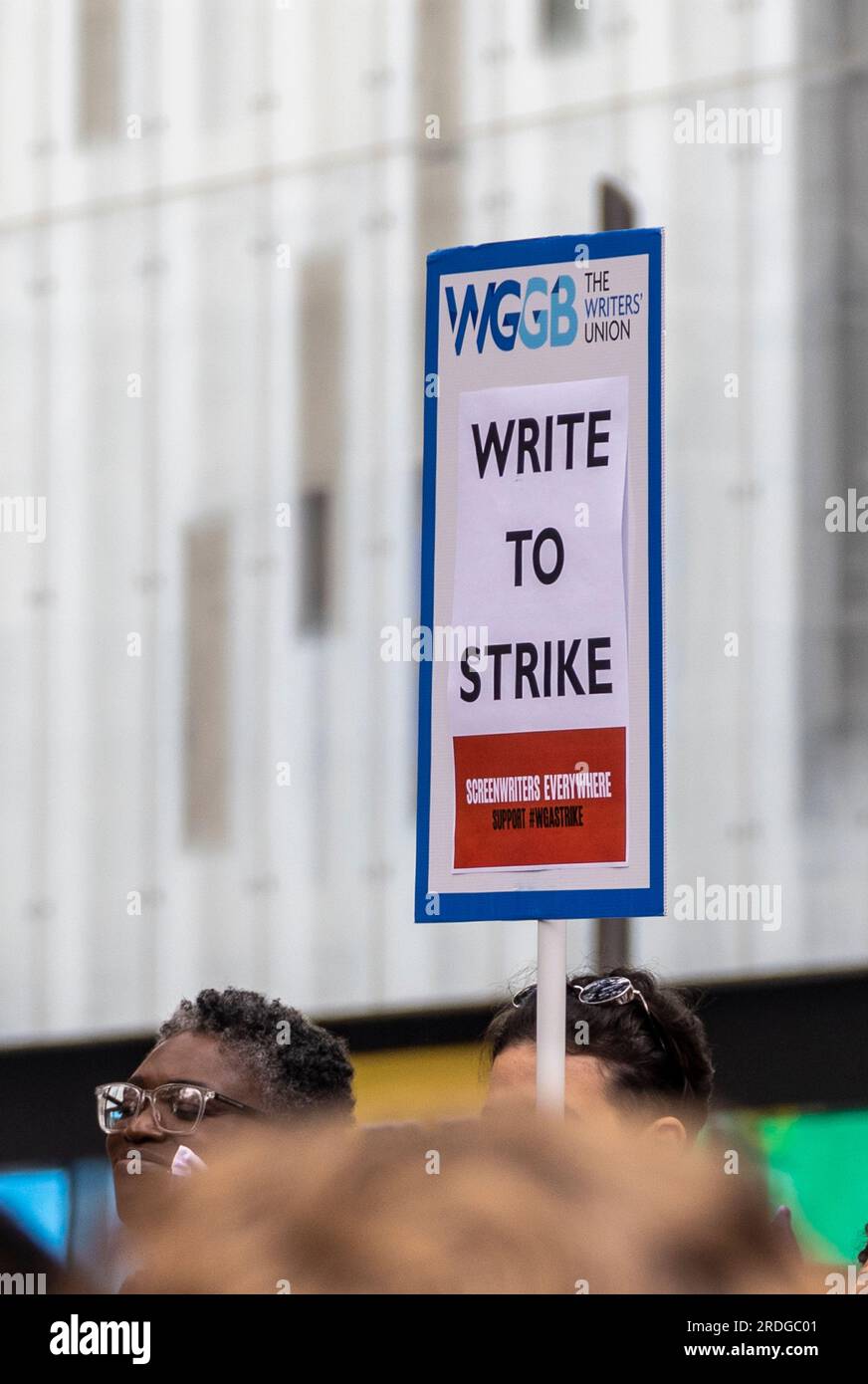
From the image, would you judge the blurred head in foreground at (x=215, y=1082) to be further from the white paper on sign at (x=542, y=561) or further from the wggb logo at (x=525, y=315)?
the wggb logo at (x=525, y=315)

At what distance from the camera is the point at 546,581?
187cm

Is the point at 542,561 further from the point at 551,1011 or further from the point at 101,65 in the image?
the point at 101,65

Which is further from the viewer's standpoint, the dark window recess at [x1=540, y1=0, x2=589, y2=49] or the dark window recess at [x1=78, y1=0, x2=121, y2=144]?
the dark window recess at [x1=78, y1=0, x2=121, y2=144]

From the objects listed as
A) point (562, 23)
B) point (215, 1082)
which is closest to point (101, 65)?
point (562, 23)

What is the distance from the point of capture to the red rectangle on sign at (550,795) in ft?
6.28

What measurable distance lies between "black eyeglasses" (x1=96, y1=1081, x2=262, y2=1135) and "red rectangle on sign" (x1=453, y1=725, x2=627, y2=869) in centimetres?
96

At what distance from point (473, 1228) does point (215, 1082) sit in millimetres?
2066

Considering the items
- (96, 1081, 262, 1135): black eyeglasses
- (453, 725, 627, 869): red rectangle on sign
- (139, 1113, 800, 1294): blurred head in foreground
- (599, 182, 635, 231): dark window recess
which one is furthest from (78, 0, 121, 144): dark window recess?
(139, 1113, 800, 1294): blurred head in foreground

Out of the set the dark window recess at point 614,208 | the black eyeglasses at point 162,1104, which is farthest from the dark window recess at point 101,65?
the black eyeglasses at point 162,1104

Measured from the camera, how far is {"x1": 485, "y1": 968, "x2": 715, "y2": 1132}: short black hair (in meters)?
2.60

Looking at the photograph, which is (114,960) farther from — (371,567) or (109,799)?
(371,567)

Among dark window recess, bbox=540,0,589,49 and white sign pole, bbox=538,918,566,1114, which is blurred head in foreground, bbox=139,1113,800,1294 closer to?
white sign pole, bbox=538,918,566,1114

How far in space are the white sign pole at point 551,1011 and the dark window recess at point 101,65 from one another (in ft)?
23.0

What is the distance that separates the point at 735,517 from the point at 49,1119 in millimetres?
3379
